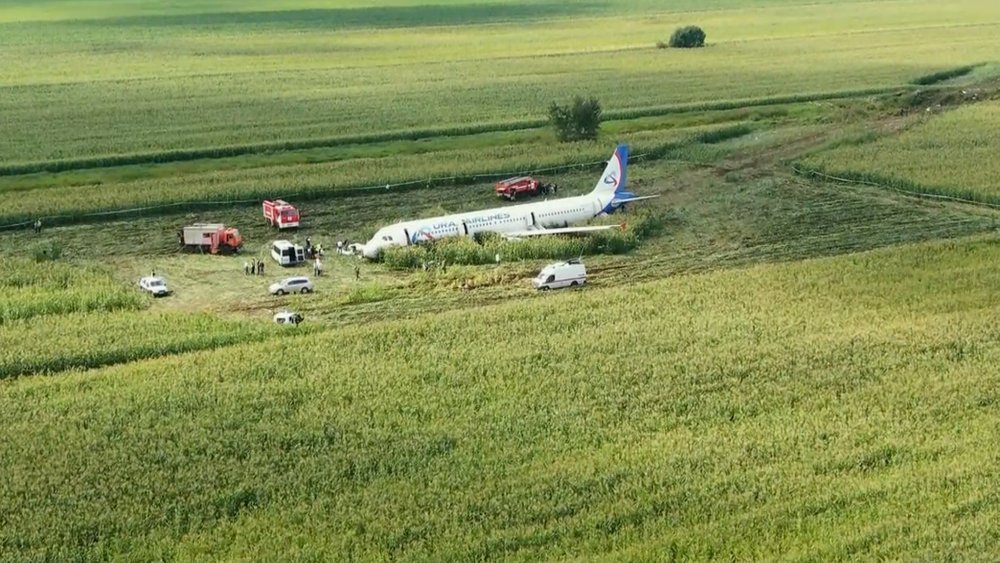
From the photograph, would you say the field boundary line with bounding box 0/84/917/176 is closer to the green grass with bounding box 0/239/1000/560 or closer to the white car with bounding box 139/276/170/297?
the white car with bounding box 139/276/170/297

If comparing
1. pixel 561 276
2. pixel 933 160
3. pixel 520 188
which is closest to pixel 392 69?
pixel 520 188

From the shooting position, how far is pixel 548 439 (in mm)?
40375

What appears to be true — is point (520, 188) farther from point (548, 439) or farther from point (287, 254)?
point (548, 439)

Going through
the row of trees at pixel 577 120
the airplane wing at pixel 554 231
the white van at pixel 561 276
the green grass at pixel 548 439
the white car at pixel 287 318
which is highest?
the row of trees at pixel 577 120

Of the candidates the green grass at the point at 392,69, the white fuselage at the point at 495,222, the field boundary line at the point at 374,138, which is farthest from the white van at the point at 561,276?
the green grass at the point at 392,69

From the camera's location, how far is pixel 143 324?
5209 centimetres

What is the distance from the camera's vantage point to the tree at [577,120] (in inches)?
3583

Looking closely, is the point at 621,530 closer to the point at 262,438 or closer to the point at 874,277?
the point at 262,438

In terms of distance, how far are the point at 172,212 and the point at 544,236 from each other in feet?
68.3

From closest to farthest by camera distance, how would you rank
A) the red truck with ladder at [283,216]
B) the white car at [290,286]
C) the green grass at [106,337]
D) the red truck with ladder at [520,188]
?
1. the green grass at [106,337]
2. the white car at [290,286]
3. the red truck with ladder at [283,216]
4. the red truck with ladder at [520,188]

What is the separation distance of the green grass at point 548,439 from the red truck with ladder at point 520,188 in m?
21.8

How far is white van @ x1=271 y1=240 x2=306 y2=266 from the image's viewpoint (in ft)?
203

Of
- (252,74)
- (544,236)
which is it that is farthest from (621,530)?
(252,74)

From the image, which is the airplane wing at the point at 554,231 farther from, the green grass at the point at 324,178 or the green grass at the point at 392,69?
the green grass at the point at 392,69
